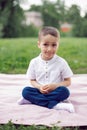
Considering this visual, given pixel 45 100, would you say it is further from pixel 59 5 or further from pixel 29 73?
pixel 59 5

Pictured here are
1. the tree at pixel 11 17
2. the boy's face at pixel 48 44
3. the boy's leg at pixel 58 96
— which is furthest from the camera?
the tree at pixel 11 17

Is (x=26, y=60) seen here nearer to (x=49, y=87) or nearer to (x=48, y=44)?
(x=48, y=44)

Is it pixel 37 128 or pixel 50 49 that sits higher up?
pixel 50 49

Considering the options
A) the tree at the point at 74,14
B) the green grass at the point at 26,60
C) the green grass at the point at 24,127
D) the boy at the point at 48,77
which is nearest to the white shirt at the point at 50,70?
the boy at the point at 48,77

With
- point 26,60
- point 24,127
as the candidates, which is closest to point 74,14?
point 26,60

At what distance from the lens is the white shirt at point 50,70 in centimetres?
423

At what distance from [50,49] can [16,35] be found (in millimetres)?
32983

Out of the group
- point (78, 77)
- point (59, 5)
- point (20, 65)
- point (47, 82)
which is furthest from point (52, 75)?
point (59, 5)

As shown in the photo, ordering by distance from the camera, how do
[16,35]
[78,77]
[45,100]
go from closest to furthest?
[45,100]
[78,77]
[16,35]

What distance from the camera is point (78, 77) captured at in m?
5.80

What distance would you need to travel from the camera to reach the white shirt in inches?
167

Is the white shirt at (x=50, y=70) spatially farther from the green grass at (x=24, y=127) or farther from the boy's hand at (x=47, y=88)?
the green grass at (x=24, y=127)

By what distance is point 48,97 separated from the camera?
4.11 meters

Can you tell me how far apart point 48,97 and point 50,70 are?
12.0 inches
